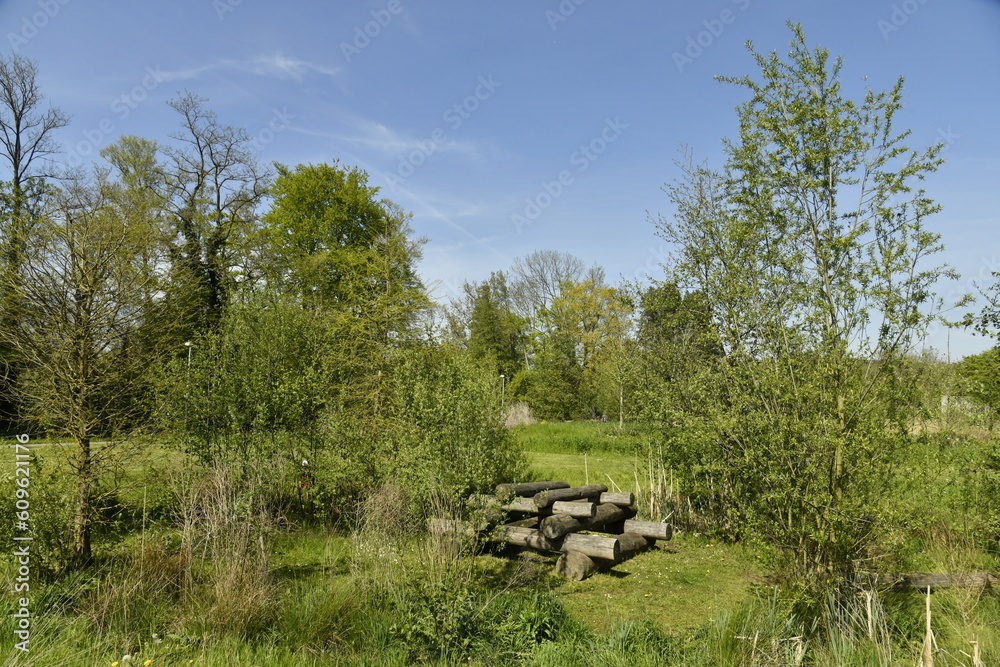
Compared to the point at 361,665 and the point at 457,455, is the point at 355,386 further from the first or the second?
the point at 361,665

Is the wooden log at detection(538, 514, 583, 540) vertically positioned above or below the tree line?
below

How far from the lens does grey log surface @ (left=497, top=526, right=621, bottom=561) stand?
25.7 feet

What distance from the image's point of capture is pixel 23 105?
20750 millimetres

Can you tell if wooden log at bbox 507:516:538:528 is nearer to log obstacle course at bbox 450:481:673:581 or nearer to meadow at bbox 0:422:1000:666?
log obstacle course at bbox 450:481:673:581

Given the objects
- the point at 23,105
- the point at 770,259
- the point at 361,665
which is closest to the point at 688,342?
the point at 770,259

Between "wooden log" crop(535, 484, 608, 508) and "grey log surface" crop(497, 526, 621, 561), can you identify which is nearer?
"grey log surface" crop(497, 526, 621, 561)

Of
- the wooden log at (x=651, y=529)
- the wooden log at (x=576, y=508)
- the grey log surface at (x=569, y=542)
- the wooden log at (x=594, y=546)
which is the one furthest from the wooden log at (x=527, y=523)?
the wooden log at (x=651, y=529)

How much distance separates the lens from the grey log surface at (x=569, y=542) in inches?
308

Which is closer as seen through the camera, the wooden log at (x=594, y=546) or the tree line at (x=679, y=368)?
the tree line at (x=679, y=368)

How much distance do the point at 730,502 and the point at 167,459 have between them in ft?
25.5

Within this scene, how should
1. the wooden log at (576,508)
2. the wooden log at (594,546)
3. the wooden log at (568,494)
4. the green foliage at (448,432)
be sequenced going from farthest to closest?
the wooden log at (568,494) < the wooden log at (576,508) < the wooden log at (594,546) < the green foliage at (448,432)

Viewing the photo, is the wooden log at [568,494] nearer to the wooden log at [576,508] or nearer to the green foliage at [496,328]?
the wooden log at [576,508]

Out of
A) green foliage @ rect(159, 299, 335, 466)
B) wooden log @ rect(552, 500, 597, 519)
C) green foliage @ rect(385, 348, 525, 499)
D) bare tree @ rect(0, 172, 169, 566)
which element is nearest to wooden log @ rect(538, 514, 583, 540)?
wooden log @ rect(552, 500, 597, 519)

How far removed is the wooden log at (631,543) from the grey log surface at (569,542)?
269 mm
